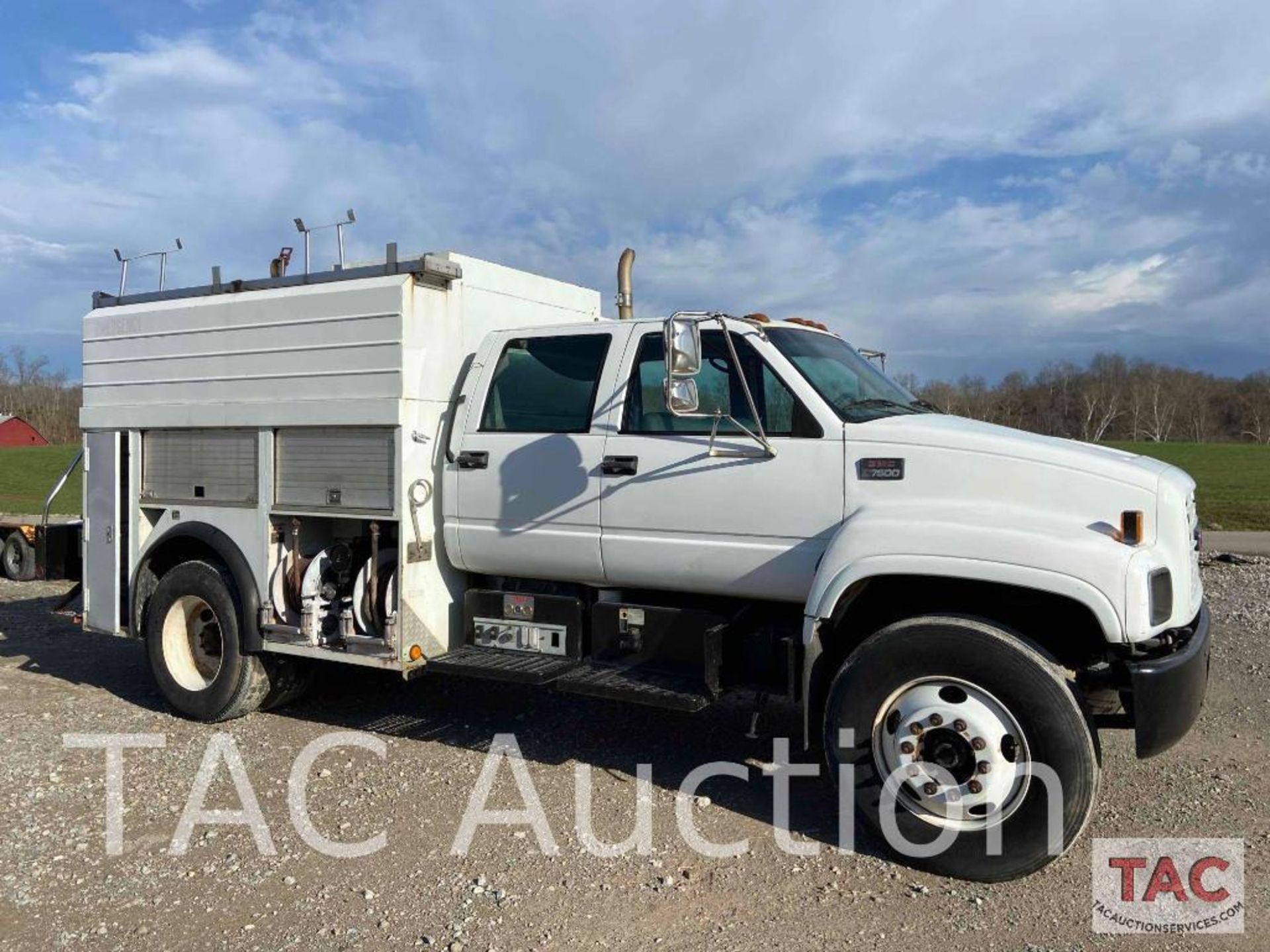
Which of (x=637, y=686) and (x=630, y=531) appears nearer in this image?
(x=637, y=686)

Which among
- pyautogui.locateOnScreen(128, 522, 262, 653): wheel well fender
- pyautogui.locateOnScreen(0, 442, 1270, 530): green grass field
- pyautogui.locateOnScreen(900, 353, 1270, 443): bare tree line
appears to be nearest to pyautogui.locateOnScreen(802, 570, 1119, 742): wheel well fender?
pyautogui.locateOnScreen(128, 522, 262, 653): wheel well fender

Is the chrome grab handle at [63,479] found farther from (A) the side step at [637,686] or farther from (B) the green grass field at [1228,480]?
(B) the green grass field at [1228,480]

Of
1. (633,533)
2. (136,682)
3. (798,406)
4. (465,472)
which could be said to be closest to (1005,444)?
(798,406)

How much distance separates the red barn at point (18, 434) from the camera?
7675cm

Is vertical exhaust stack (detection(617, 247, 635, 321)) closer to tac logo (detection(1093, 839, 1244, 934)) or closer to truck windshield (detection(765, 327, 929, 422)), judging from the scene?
truck windshield (detection(765, 327, 929, 422))

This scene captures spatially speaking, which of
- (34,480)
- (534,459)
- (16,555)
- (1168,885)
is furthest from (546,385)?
(34,480)

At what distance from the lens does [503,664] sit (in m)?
5.70

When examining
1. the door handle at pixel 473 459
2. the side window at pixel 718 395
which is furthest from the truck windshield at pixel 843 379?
the door handle at pixel 473 459

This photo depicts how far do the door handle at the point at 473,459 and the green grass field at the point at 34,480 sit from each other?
1184 cm

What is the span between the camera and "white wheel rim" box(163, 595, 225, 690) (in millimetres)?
7000

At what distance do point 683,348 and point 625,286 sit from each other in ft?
6.44

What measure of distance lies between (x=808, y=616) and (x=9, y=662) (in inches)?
285

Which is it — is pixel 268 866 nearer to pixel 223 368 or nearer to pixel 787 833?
pixel 787 833

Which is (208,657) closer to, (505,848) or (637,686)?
(505,848)
